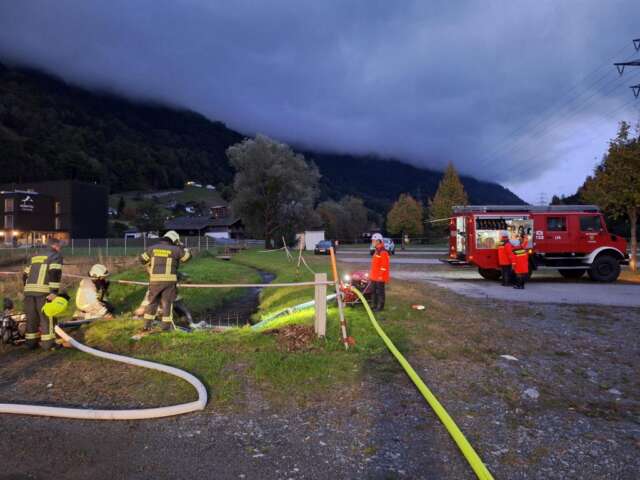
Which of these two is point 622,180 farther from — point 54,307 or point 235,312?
point 54,307

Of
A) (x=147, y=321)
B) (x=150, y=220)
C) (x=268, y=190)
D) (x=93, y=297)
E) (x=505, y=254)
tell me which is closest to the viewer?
(x=147, y=321)

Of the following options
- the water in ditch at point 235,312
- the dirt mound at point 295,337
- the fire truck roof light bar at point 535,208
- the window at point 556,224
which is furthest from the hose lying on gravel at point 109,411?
the window at point 556,224

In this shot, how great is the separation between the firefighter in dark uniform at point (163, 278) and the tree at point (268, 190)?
42.1 m

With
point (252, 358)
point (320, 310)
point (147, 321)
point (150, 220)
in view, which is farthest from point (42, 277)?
point (150, 220)

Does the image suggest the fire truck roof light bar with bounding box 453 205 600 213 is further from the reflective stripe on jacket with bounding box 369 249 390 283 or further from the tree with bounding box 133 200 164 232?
the tree with bounding box 133 200 164 232

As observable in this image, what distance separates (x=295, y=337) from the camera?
6.46 m

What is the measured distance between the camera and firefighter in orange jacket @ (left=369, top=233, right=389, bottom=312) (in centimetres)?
861

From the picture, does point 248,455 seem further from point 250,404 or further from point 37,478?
point 37,478

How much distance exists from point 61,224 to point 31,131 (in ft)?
420

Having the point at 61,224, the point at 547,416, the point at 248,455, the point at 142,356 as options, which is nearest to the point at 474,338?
the point at 547,416

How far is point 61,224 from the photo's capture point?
72375mm

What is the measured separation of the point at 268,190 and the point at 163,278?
43.5m

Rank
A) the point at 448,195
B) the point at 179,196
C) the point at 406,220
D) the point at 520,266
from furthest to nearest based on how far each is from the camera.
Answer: the point at 179,196, the point at 406,220, the point at 448,195, the point at 520,266

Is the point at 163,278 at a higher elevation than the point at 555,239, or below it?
below
